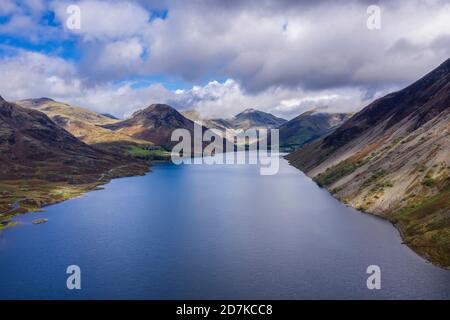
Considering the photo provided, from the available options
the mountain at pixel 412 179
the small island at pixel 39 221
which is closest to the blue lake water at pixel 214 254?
the small island at pixel 39 221

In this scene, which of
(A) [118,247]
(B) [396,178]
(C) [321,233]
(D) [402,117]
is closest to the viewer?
(A) [118,247]

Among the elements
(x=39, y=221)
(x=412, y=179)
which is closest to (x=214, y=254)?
(x=412, y=179)

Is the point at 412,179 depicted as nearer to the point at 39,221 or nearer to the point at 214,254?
the point at 214,254

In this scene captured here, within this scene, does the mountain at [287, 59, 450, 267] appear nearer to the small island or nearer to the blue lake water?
the blue lake water

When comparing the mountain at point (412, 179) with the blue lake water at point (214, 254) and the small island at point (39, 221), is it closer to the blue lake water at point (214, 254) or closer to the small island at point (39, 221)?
the blue lake water at point (214, 254)
